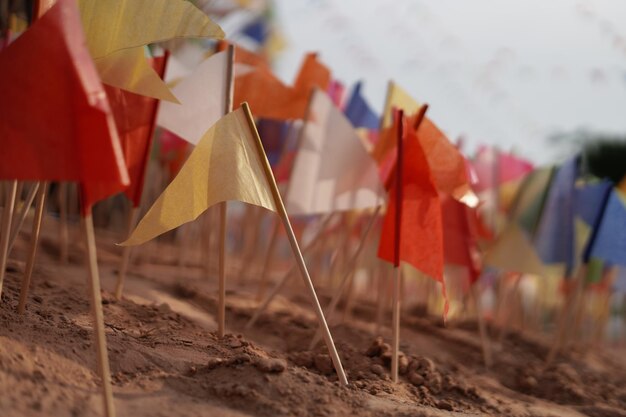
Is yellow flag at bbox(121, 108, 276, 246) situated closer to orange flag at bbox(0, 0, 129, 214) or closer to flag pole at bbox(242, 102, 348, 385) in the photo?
flag pole at bbox(242, 102, 348, 385)

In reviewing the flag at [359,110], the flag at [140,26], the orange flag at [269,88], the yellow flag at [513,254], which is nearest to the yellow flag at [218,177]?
the flag at [140,26]

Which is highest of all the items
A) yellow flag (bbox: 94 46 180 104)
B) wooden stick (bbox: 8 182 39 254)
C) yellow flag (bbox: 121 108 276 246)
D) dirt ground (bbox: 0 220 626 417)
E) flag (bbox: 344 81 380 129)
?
flag (bbox: 344 81 380 129)

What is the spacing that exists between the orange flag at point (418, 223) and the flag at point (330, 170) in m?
0.38

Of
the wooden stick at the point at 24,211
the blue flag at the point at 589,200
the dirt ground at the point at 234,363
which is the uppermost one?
the blue flag at the point at 589,200

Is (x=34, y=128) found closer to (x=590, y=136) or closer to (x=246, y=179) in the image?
(x=246, y=179)

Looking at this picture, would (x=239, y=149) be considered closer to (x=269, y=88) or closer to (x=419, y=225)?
(x=419, y=225)

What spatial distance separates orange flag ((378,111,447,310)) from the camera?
2.94 m

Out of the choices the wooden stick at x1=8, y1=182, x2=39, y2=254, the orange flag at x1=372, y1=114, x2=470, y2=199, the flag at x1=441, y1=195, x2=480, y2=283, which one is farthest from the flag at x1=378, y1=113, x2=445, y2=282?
the wooden stick at x1=8, y1=182, x2=39, y2=254

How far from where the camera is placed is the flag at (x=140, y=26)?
245 cm

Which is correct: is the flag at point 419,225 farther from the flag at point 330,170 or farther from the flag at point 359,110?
the flag at point 359,110

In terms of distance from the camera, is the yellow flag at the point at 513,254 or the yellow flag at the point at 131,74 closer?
the yellow flag at the point at 131,74

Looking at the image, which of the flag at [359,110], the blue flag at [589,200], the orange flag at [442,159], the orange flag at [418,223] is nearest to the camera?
the orange flag at [418,223]

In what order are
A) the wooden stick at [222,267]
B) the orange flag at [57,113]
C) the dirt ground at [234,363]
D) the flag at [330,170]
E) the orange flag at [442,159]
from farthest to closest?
the flag at [330,170] < the orange flag at [442,159] < the wooden stick at [222,267] < the dirt ground at [234,363] < the orange flag at [57,113]

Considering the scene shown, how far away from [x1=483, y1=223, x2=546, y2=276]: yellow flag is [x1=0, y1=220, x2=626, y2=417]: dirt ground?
0.52 meters
